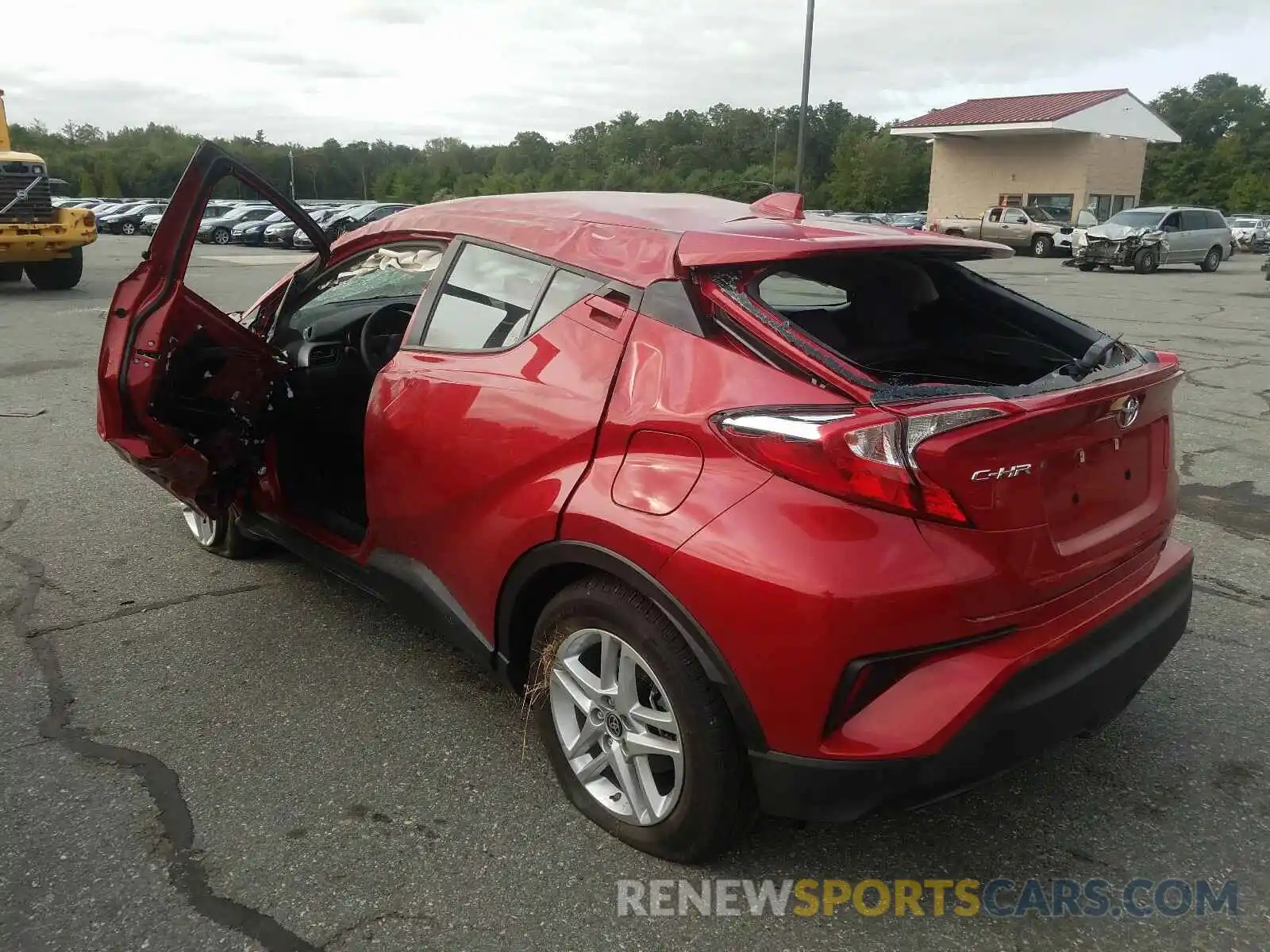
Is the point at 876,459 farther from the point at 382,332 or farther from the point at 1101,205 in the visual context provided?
the point at 1101,205

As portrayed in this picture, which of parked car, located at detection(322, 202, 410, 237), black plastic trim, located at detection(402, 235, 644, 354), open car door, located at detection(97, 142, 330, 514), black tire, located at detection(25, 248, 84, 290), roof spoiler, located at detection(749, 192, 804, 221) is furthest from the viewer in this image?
parked car, located at detection(322, 202, 410, 237)

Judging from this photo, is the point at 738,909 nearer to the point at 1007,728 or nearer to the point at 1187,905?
the point at 1007,728

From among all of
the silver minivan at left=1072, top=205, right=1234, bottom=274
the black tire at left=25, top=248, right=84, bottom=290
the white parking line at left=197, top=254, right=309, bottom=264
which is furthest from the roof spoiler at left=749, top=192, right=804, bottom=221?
the silver minivan at left=1072, top=205, right=1234, bottom=274

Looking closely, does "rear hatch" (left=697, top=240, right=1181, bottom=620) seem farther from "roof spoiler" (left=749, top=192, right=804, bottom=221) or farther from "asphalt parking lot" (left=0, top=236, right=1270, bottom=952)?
"asphalt parking lot" (left=0, top=236, right=1270, bottom=952)

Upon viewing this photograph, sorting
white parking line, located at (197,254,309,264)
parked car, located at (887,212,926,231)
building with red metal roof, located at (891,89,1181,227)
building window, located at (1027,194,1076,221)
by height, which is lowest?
white parking line, located at (197,254,309,264)

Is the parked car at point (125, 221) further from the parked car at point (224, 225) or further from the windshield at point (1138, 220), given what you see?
the windshield at point (1138, 220)

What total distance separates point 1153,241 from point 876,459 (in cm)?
2589

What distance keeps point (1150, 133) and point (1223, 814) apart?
47.4 metres

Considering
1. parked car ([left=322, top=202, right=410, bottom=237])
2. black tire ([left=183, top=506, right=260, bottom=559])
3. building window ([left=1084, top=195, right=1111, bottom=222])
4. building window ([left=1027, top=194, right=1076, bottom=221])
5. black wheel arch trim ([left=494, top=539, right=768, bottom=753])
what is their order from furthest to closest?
building window ([left=1084, top=195, right=1111, bottom=222]) < building window ([left=1027, top=194, right=1076, bottom=221]) < parked car ([left=322, top=202, right=410, bottom=237]) < black tire ([left=183, top=506, right=260, bottom=559]) < black wheel arch trim ([left=494, top=539, right=768, bottom=753])

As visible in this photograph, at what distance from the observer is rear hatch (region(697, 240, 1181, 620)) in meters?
1.99

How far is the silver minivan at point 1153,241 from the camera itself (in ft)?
78.8

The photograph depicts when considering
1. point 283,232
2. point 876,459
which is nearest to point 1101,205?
point 283,232

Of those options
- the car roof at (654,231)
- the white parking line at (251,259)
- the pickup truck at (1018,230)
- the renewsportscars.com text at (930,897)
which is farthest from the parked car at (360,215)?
the renewsportscars.com text at (930,897)

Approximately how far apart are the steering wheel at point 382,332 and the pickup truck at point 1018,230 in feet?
97.7
